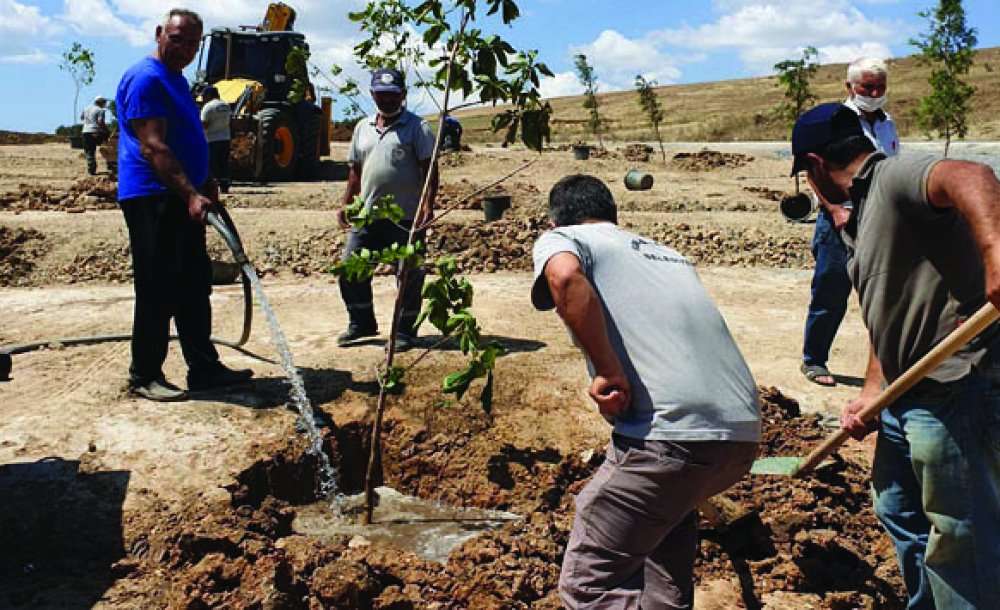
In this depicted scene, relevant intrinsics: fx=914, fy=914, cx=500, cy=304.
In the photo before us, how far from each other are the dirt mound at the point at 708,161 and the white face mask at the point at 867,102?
542 inches

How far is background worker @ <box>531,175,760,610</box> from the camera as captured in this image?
252 cm

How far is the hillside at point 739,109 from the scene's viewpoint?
1307 inches

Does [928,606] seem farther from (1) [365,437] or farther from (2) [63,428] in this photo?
(2) [63,428]

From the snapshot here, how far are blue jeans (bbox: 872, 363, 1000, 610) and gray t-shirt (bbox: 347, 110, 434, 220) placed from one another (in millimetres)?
3681

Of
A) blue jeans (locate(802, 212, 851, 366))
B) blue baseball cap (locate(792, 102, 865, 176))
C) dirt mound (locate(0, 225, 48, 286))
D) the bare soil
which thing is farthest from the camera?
dirt mound (locate(0, 225, 48, 286))

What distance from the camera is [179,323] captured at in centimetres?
497

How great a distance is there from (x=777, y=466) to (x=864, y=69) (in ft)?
7.51

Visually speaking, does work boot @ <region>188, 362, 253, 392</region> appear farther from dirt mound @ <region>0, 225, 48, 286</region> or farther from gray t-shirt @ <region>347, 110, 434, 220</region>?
dirt mound @ <region>0, 225, 48, 286</region>

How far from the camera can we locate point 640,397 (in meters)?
2.56

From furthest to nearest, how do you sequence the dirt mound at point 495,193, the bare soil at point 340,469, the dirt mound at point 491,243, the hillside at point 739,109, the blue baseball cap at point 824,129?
the hillside at point 739,109
the dirt mound at point 495,193
the dirt mound at point 491,243
the bare soil at point 340,469
the blue baseball cap at point 824,129

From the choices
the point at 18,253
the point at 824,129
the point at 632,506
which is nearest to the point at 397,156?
the point at 824,129

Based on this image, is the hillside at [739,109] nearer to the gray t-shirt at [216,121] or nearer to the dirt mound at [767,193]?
the dirt mound at [767,193]

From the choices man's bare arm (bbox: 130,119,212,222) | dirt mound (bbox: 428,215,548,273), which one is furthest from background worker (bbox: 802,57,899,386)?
dirt mound (bbox: 428,215,548,273)

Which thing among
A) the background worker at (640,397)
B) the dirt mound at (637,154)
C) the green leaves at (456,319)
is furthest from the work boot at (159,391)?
the dirt mound at (637,154)
